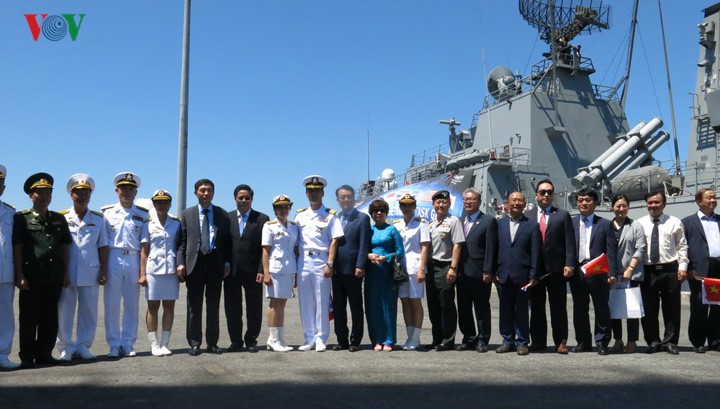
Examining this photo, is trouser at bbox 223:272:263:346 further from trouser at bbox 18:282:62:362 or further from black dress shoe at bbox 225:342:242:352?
trouser at bbox 18:282:62:362

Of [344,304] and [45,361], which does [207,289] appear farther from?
[45,361]

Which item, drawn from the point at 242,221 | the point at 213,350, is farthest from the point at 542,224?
the point at 213,350

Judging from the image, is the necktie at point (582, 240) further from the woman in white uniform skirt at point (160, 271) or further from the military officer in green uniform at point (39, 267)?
the military officer in green uniform at point (39, 267)

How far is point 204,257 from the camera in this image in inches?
244

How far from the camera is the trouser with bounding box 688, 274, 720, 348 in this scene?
6.34m

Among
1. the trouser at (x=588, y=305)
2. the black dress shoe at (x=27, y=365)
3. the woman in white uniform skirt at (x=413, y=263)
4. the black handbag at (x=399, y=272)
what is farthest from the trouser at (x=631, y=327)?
the black dress shoe at (x=27, y=365)

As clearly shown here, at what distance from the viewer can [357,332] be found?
6.34 metres

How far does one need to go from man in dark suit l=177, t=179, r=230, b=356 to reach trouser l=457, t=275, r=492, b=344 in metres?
2.51

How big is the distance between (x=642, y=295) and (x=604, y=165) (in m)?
17.0

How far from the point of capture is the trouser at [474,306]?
632cm

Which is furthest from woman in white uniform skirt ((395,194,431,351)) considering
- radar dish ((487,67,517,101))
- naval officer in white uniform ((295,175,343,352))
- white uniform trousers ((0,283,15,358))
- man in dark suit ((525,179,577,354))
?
radar dish ((487,67,517,101))

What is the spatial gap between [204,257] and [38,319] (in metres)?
1.61

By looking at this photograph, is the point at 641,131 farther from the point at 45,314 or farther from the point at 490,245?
the point at 45,314

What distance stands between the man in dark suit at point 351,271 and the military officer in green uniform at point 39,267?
2699 millimetres
